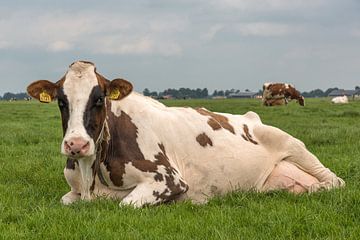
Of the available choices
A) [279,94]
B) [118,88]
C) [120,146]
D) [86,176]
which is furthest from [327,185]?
[279,94]

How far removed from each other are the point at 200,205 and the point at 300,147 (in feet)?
7.43

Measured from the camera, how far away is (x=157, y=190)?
668cm

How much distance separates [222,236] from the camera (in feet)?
16.4

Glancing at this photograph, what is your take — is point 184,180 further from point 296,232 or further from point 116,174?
point 296,232

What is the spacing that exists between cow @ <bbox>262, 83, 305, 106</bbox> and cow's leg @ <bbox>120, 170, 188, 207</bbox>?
36.5 metres

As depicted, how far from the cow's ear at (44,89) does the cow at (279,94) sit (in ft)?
121

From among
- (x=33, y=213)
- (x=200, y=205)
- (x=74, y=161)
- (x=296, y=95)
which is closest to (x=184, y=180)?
(x=200, y=205)

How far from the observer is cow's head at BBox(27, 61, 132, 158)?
5.94 metres

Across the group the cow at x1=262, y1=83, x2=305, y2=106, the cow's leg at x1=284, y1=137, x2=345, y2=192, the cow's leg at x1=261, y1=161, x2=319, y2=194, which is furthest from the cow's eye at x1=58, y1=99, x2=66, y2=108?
the cow at x1=262, y1=83, x2=305, y2=106

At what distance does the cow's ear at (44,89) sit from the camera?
6.73 metres

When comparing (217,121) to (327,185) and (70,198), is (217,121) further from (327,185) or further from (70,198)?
(70,198)

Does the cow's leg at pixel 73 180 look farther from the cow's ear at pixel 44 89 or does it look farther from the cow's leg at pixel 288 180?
the cow's leg at pixel 288 180

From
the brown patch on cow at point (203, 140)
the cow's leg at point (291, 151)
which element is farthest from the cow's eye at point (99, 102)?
the cow's leg at point (291, 151)

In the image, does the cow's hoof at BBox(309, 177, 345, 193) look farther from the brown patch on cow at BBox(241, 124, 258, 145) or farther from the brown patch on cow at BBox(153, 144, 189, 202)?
the brown patch on cow at BBox(153, 144, 189, 202)
